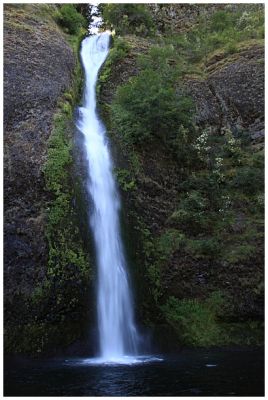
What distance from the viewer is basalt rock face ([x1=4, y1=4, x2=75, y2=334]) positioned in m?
9.02

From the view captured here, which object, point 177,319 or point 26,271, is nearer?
point 26,271

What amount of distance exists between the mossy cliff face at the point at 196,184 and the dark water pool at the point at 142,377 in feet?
5.29

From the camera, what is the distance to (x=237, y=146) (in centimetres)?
1349

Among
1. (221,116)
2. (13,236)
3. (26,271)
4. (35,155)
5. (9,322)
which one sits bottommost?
(9,322)

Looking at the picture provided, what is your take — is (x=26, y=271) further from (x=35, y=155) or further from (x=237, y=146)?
(x=237, y=146)

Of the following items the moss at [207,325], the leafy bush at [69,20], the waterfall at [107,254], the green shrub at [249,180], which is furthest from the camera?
the leafy bush at [69,20]

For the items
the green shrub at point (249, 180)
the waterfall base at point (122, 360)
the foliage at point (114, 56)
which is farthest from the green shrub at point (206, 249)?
the foliage at point (114, 56)

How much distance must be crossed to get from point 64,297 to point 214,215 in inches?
178

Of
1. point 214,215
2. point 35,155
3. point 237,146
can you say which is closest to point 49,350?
point 35,155

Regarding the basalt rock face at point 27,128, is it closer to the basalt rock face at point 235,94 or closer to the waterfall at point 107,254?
the waterfall at point 107,254

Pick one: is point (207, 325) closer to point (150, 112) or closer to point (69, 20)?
point (150, 112)

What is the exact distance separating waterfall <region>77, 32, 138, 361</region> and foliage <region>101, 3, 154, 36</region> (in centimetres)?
784

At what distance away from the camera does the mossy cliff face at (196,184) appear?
9922 mm

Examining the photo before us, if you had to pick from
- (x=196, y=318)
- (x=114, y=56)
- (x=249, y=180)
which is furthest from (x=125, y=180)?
(x=114, y=56)
